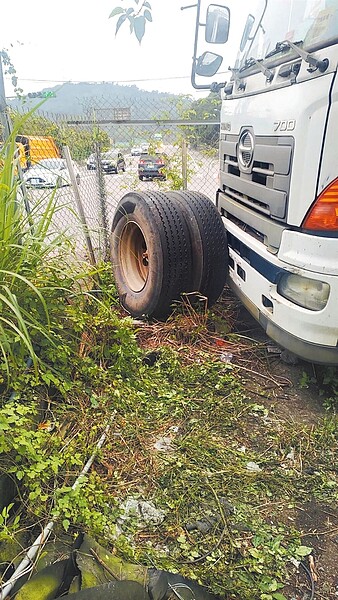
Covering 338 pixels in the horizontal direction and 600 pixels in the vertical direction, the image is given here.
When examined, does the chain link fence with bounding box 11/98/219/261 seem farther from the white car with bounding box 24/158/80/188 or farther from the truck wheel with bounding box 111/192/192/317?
the white car with bounding box 24/158/80/188

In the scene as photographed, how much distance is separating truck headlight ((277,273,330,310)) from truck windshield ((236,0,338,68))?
1111 millimetres

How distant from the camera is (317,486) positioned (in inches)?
78.1

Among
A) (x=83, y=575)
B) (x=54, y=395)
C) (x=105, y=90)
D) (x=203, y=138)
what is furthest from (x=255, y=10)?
(x=83, y=575)

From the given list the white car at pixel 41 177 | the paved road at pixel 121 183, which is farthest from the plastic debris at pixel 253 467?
the paved road at pixel 121 183

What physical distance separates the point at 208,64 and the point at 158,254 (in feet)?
6.06

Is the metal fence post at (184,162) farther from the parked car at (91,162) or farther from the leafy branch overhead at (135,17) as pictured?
the leafy branch overhead at (135,17)

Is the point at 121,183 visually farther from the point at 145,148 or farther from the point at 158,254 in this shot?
the point at 158,254

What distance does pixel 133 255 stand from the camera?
3.90m

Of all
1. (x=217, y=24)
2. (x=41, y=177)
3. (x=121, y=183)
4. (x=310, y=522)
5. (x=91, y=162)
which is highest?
(x=217, y=24)

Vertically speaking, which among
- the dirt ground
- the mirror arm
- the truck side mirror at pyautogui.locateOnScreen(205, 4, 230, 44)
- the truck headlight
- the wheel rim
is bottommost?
the dirt ground

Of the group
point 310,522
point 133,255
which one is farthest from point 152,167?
point 310,522

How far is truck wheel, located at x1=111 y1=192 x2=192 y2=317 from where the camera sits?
3.17m

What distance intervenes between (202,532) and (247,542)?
0.19 meters

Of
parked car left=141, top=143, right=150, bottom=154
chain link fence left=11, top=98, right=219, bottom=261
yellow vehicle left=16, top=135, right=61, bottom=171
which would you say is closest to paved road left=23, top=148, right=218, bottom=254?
chain link fence left=11, top=98, right=219, bottom=261
